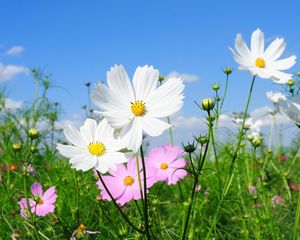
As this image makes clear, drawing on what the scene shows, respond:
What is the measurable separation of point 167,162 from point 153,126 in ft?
1.71

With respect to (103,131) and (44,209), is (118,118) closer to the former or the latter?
(103,131)

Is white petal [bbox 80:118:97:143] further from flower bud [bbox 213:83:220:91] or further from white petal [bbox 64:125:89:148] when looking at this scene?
flower bud [bbox 213:83:220:91]

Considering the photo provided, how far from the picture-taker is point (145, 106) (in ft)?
2.83

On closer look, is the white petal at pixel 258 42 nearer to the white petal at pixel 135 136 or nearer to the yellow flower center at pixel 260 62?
the yellow flower center at pixel 260 62

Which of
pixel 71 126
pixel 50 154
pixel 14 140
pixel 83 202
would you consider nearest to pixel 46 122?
pixel 14 140

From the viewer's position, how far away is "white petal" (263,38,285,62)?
1163mm

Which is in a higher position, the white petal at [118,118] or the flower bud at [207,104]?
the flower bud at [207,104]

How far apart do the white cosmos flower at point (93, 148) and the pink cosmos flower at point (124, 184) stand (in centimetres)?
18

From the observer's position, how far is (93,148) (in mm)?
952

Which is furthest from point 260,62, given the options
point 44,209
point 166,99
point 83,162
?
point 44,209

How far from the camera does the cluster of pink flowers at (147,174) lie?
1127 mm

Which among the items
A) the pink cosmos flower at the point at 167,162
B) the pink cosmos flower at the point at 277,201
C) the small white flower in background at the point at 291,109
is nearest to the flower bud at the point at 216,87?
the pink cosmos flower at the point at 167,162

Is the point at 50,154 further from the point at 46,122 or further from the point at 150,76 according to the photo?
the point at 150,76

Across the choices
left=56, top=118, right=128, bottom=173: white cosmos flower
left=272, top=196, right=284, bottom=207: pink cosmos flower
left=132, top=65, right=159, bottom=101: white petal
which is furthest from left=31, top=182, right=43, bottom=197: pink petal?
left=272, top=196, right=284, bottom=207: pink cosmos flower
